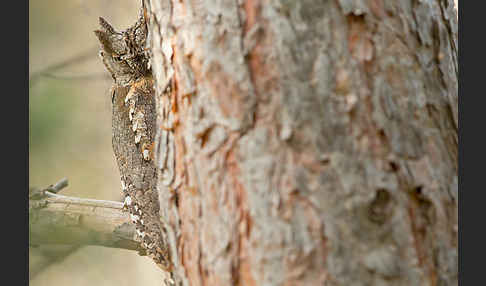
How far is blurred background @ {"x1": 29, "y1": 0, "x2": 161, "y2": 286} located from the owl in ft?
3.43

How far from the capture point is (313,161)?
814mm

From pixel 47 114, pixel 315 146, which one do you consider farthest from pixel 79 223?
pixel 315 146

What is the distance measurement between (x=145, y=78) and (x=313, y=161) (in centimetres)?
82

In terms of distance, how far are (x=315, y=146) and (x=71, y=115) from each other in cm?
204

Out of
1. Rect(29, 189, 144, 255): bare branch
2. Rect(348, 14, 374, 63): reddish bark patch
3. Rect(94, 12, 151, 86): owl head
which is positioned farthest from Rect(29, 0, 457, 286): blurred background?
Rect(348, 14, 374, 63): reddish bark patch

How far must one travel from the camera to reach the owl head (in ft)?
4.59

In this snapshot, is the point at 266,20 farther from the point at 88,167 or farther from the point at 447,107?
the point at 88,167

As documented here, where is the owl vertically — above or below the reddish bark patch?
below

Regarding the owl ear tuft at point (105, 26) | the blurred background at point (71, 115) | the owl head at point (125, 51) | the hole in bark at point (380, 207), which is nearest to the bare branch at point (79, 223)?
the blurred background at point (71, 115)

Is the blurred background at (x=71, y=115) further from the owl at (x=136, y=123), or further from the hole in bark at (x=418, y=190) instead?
the hole in bark at (x=418, y=190)

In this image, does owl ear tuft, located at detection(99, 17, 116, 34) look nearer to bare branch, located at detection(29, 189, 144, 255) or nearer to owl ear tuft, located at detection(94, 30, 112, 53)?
owl ear tuft, located at detection(94, 30, 112, 53)

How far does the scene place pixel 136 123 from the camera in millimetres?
1427

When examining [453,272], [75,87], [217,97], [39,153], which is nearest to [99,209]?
[39,153]

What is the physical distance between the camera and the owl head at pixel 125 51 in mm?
1400
